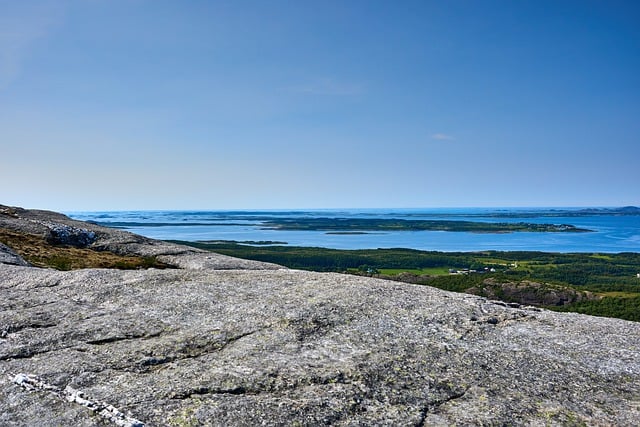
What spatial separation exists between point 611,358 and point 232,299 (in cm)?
1255

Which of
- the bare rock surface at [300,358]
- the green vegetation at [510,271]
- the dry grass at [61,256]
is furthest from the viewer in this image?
the green vegetation at [510,271]

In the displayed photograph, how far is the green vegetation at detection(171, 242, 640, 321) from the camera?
75.5 m

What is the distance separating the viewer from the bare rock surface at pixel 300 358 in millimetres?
9500

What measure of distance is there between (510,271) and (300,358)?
124 meters

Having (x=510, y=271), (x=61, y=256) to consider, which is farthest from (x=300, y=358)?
(x=510, y=271)

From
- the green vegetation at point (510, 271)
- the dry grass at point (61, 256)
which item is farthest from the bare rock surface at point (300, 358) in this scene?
the green vegetation at point (510, 271)

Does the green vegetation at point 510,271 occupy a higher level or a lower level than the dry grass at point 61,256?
lower

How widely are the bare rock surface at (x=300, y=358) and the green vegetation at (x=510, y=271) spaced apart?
2452 inches

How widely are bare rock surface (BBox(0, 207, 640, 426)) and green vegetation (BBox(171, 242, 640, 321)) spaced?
62.3 meters

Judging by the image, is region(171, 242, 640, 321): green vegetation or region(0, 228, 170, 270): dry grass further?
region(171, 242, 640, 321): green vegetation

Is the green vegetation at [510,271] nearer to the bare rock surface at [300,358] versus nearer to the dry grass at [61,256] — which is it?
the dry grass at [61,256]

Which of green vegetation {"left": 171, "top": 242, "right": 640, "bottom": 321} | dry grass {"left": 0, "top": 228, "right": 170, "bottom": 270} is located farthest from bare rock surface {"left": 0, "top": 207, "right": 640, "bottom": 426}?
green vegetation {"left": 171, "top": 242, "right": 640, "bottom": 321}

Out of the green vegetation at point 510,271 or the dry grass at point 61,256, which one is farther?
the green vegetation at point 510,271

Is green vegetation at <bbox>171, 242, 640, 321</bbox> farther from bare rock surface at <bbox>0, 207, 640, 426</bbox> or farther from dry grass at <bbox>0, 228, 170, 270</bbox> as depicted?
bare rock surface at <bbox>0, 207, 640, 426</bbox>
